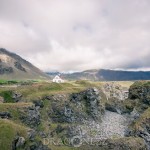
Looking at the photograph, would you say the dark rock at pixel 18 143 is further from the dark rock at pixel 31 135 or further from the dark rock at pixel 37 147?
the dark rock at pixel 31 135

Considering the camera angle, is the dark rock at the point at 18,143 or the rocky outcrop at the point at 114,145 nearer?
the dark rock at the point at 18,143

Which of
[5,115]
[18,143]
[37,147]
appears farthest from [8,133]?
[5,115]

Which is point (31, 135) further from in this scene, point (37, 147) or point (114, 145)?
point (114, 145)

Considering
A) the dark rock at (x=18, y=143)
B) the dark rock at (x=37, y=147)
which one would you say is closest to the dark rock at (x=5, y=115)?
the dark rock at (x=37, y=147)

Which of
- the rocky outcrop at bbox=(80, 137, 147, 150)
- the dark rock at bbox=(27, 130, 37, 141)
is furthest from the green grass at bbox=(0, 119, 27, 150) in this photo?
the rocky outcrop at bbox=(80, 137, 147, 150)

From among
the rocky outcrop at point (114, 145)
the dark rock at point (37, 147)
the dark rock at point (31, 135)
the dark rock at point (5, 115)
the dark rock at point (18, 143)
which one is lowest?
the rocky outcrop at point (114, 145)

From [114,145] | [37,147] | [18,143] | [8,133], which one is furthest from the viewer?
[114,145]

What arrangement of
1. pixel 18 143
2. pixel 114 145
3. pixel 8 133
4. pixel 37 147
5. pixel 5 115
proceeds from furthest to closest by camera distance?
pixel 5 115, pixel 114 145, pixel 37 147, pixel 8 133, pixel 18 143

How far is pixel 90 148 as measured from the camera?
194m

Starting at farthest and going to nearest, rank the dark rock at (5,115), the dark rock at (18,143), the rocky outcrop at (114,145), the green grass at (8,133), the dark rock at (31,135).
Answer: the dark rock at (5,115) < the rocky outcrop at (114,145) < the dark rock at (31,135) < the dark rock at (18,143) < the green grass at (8,133)

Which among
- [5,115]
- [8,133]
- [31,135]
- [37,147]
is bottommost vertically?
[37,147]

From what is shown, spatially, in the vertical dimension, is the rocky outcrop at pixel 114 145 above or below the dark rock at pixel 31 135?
below

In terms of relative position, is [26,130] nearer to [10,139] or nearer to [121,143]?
[10,139]

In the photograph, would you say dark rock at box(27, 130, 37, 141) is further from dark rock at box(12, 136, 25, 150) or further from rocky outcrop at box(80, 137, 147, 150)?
rocky outcrop at box(80, 137, 147, 150)
